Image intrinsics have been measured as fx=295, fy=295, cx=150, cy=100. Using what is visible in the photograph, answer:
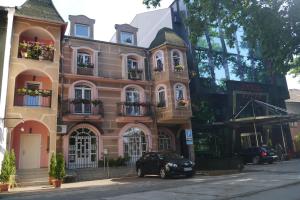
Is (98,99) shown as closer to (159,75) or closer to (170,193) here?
(159,75)

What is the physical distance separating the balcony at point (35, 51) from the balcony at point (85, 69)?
3.29 meters

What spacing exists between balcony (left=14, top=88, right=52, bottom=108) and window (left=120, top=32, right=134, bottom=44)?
9365mm

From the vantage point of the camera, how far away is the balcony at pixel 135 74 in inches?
957

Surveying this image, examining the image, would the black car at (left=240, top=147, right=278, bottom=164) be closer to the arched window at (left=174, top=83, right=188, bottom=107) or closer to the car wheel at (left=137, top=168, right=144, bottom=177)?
the arched window at (left=174, top=83, right=188, bottom=107)

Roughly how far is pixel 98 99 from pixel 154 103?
15.8ft

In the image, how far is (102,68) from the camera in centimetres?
2331

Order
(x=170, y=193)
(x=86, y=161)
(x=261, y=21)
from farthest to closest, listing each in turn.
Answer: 1. (x=86, y=161)
2. (x=261, y=21)
3. (x=170, y=193)

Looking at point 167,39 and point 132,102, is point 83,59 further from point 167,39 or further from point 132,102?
point 167,39

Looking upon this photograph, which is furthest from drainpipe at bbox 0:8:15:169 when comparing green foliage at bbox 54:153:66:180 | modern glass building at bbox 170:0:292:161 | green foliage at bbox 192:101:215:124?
green foliage at bbox 192:101:215:124

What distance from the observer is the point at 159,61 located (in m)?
24.9

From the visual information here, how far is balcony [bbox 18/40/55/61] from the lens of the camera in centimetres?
1848

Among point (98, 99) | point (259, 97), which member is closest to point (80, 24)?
point (98, 99)

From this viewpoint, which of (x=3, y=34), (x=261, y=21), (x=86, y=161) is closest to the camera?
(x=261, y=21)

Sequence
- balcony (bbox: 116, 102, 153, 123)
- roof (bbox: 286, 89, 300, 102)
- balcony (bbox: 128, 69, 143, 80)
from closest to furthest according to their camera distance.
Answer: balcony (bbox: 116, 102, 153, 123)
balcony (bbox: 128, 69, 143, 80)
roof (bbox: 286, 89, 300, 102)
